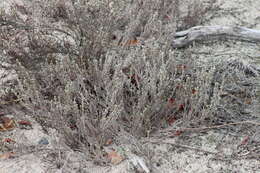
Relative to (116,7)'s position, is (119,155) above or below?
below

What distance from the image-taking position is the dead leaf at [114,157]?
1.95m

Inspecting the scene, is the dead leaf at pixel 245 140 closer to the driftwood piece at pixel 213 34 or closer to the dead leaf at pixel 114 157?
the dead leaf at pixel 114 157

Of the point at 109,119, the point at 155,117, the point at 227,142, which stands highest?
the point at 109,119

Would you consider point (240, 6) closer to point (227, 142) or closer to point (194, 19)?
point (194, 19)

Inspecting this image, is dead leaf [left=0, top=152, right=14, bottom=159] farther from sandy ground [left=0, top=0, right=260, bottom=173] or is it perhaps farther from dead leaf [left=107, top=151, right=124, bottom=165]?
dead leaf [left=107, top=151, right=124, bottom=165]

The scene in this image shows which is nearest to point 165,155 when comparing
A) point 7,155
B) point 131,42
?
point 7,155

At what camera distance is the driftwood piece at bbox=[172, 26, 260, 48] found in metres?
2.93

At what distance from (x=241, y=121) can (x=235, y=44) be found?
1.17 metres

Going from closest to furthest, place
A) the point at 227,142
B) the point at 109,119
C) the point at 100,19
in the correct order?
the point at 109,119 < the point at 227,142 < the point at 100,19

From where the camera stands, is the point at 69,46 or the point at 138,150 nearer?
the point at 138,150

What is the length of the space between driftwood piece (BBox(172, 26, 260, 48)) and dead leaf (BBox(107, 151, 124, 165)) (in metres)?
1.40

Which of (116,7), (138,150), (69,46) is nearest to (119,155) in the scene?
(138,150)

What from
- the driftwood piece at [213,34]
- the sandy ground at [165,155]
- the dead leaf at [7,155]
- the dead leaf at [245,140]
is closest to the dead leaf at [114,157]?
the sandy ground at [165,155]

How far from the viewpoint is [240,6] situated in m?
3.72
